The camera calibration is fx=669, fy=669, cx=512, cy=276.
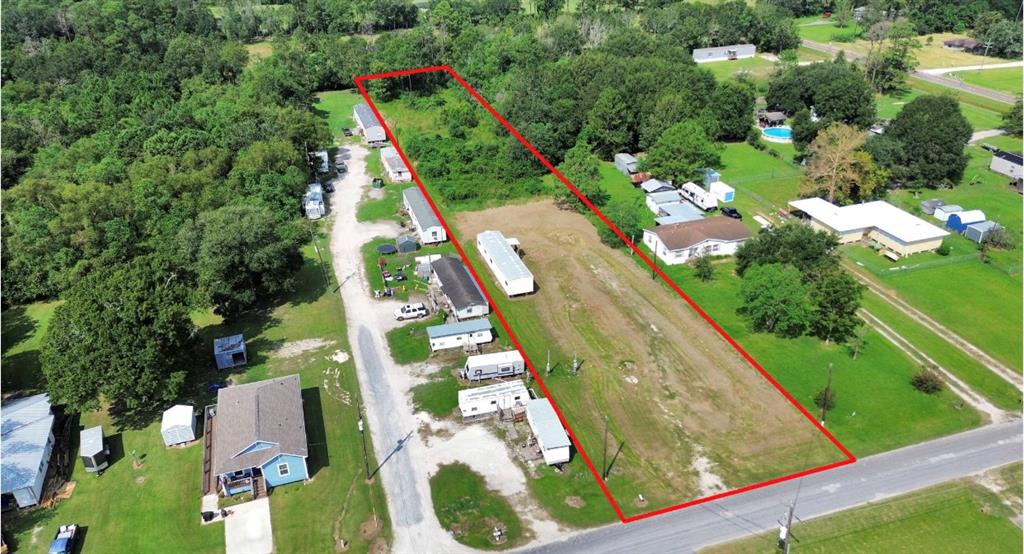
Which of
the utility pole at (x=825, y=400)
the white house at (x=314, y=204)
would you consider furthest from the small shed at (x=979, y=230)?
the white house at (x=314, y=204)

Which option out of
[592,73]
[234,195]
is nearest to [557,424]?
[234,195]

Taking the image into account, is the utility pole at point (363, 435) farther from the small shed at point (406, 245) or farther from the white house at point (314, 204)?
the white house at point (314, 204)

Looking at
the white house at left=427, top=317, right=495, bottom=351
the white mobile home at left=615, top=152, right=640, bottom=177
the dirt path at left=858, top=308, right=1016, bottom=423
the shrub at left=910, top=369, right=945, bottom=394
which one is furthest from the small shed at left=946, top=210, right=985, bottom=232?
the white house at left=427, top=317, right=495, bottom=351

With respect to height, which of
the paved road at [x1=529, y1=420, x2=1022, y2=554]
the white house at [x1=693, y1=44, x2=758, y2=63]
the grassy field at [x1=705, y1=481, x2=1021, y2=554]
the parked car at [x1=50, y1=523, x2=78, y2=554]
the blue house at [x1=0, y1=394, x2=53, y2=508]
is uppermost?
the white house at [x1=693, y1=44, x2=758, y2=63]

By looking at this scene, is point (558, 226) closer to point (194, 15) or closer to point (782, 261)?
point (782, 261)

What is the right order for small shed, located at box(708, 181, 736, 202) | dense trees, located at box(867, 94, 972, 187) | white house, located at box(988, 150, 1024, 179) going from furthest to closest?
1. white house, located at box(988, 150, 1024, 179)
2. dense trees, located at box(867, 94, 972, 187)
3. small shed, located at box(708, 181, 736, 202)

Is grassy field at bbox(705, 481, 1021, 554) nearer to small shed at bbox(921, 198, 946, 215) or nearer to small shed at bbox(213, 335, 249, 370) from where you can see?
small shed at bbox(213, 335, 249, 370)
